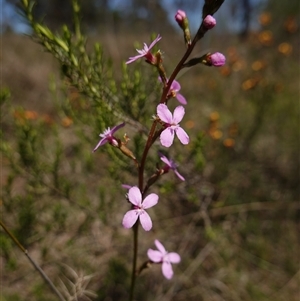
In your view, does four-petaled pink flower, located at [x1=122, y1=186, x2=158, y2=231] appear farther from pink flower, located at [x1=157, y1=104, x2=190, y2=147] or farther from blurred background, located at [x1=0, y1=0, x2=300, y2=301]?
blurred background, located at [x1=0, y1=0, x2=300, y2=301]

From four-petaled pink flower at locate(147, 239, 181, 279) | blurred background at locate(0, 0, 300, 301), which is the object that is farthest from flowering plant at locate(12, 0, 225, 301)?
blurred background at locate(0, 0, 300, 301)

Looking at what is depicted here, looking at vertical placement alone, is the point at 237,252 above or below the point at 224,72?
below

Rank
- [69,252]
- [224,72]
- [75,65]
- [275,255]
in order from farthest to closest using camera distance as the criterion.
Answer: [224,72] → [275,255] → [69,252] → [75,65]

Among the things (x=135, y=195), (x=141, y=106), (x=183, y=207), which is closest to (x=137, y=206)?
(x=135, y=195)

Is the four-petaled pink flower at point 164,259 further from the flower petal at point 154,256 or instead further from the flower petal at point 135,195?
the flower petal at point 135,195

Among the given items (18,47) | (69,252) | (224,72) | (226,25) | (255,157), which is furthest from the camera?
(18,47)

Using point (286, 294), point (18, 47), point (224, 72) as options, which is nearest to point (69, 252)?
point (286, 294)

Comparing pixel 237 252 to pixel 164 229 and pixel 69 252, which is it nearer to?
pixel 164 229
